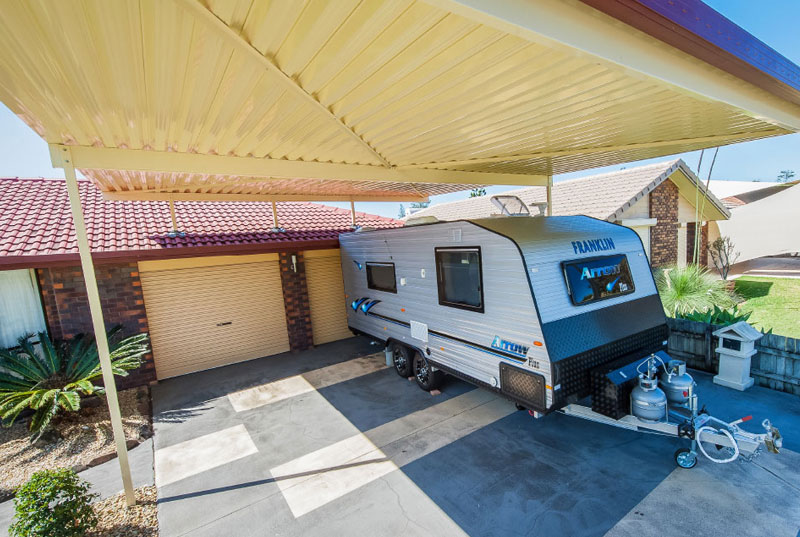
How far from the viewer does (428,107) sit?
3.59 metres

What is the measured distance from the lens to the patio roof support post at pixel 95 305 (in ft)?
12.4

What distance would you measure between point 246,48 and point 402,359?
5.76 metres

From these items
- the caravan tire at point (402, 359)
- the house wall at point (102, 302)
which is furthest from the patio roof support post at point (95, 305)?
the caravan tire at point (402, 359)

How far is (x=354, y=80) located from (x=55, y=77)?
81.2 inches

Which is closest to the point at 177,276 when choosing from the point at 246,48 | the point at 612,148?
the point at 246,48

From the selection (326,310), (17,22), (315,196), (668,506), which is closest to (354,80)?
(17,22)

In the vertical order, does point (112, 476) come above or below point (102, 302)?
below

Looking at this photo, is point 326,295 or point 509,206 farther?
point 326,295

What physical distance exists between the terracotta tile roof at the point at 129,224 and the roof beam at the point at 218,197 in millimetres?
840

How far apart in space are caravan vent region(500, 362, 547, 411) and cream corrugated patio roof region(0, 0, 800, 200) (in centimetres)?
282

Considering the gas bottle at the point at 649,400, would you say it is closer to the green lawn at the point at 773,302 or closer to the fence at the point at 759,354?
the fence at the point at 759,354

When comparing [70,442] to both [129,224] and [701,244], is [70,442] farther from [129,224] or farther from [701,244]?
[701,244]

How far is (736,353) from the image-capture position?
18.1ft

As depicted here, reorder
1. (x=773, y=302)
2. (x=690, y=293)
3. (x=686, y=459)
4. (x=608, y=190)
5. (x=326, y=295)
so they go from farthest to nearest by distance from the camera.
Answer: (x=608, y=190) → (x=773, y=302) → (x=326, y=295) → (x=690, y=293) → (x=686, y=459)
